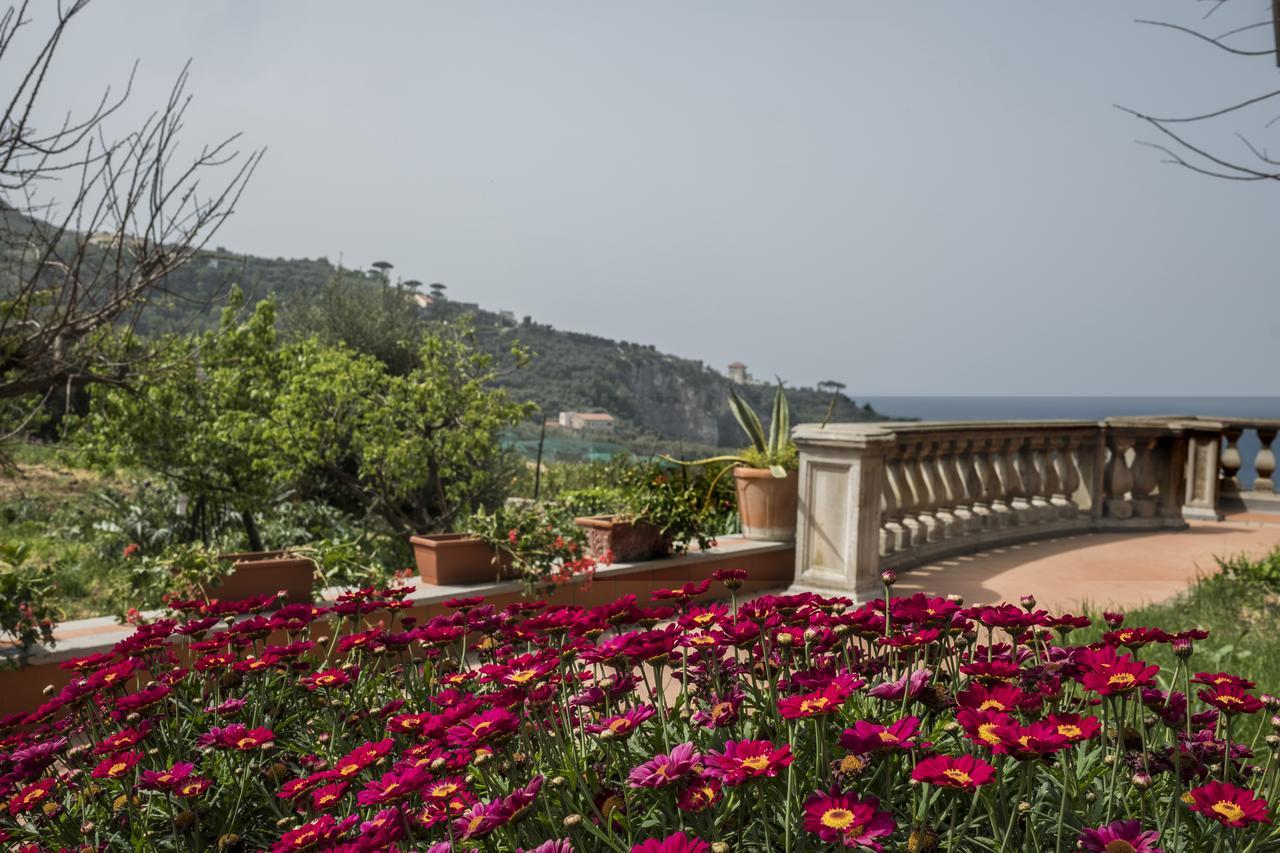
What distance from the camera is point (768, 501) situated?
288 inches

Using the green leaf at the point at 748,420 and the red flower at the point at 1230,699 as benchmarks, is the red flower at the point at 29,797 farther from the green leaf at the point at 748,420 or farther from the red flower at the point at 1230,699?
the green leaf at the point at 748,420

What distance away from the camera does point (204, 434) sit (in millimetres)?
9867

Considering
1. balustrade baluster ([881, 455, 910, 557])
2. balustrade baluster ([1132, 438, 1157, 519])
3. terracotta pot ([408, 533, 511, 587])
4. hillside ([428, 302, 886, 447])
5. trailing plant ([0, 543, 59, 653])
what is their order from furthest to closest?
hillside ([428, 302, 886, 447]) → balustrade baluster ([1132, 438, 1157, 519]) → balustrade baluster ([881, 455, 910, 557]) → terracotta pot ([408, 533, 511, 587]) → trailing plant ([0, 543, 59, 653])

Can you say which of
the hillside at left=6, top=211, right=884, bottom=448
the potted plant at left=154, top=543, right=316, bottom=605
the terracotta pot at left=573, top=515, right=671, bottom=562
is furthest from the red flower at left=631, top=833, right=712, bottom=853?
the hillside at left=6, top=211, right=884, bottom=448

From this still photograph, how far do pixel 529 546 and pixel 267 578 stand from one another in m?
1.52

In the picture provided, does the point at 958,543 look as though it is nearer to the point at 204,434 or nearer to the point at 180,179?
the point at 180,179

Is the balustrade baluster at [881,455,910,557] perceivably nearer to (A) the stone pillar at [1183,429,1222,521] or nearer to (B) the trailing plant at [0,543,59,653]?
(A) the stone pillar at [1183,429,1222,521]

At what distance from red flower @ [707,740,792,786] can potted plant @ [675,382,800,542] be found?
568 centimetres

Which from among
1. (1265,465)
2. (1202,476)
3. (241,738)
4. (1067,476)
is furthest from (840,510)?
(1265,465)

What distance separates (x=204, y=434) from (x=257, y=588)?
542 cm

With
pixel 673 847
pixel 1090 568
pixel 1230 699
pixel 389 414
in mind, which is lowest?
pixel 1090 568

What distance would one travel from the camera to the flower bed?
1517 mm

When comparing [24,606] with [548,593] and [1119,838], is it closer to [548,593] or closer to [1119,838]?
[548,593]

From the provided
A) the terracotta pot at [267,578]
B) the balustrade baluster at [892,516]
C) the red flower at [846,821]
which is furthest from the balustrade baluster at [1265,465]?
the red flower at [846,821]
